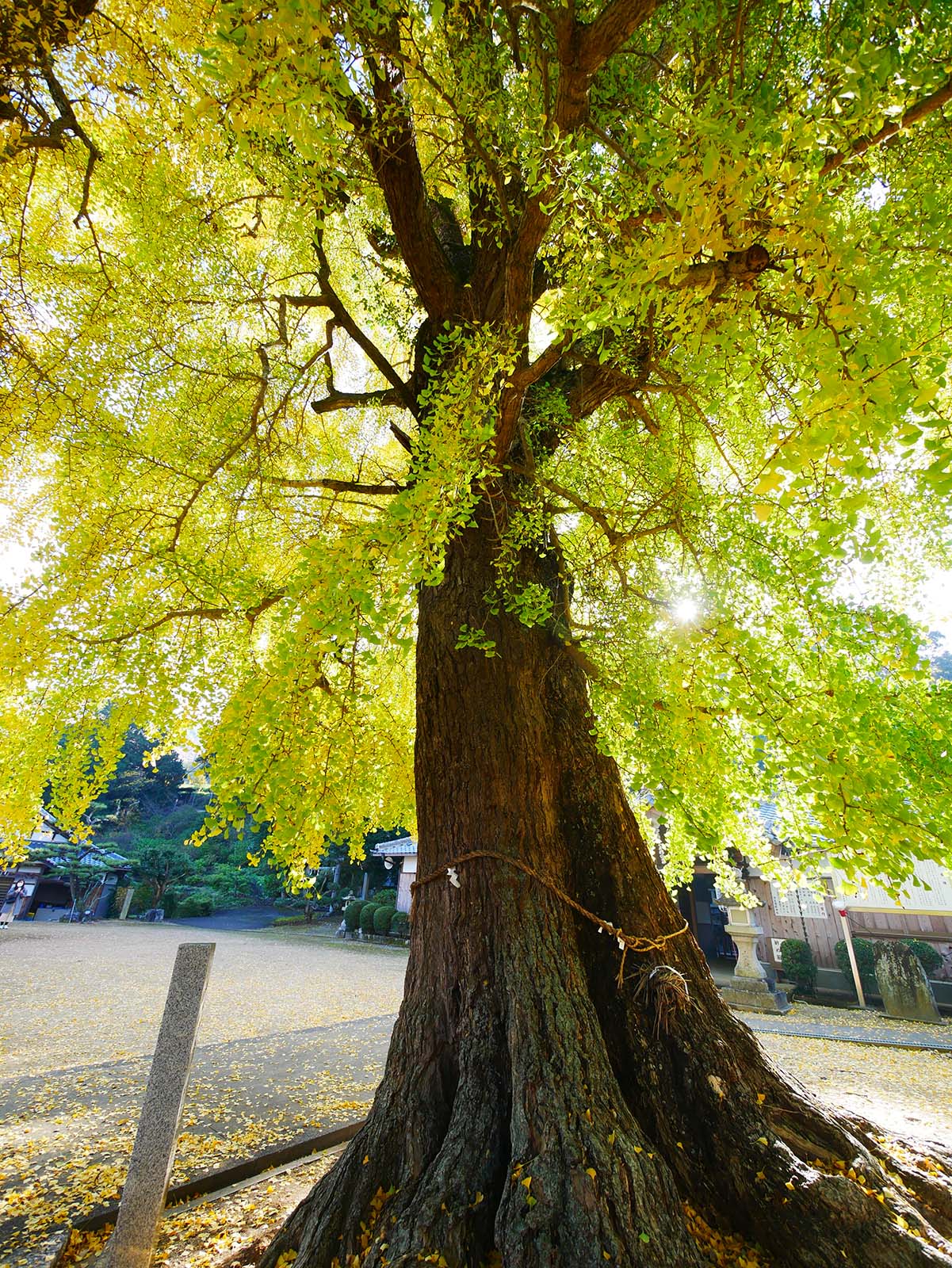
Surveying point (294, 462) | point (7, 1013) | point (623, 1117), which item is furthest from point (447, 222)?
point (7, 1013)

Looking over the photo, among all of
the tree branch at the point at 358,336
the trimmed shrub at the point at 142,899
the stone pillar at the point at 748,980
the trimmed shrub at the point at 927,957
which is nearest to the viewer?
the tree branch at the point at 358,336

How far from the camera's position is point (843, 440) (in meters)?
1.55

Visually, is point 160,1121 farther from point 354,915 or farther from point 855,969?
point 354,915

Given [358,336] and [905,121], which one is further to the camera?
[358,336]

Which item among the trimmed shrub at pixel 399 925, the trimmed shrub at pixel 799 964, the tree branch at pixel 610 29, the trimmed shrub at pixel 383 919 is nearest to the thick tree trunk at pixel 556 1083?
the tree branch at pixel 610 29

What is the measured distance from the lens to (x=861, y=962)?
Answer: 11.4 m

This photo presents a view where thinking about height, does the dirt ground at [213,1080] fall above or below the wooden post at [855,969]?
below

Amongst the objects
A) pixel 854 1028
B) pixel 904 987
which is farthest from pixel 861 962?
pixel 854 1028

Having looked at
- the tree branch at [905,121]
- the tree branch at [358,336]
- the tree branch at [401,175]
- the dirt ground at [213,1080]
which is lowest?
the dirt ground at [213,1080]

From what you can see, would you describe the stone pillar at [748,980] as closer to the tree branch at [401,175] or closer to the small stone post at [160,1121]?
the small stone post at [160,1121]

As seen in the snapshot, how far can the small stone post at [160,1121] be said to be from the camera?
285cm

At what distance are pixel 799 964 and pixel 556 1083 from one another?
12.4m

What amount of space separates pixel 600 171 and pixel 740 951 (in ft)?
40.9

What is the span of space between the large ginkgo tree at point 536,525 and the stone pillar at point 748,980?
7574 mm
